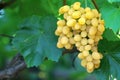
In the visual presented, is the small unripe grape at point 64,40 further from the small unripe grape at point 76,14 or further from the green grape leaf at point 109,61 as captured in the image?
the green grape leaf at point 109,61

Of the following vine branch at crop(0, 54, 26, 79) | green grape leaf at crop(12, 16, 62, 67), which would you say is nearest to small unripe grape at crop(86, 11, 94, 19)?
green grape leaf at crop(12, 16, 62, 67)

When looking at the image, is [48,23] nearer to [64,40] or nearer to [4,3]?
[64,40]

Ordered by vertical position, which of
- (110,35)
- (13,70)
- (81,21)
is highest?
(81,21)

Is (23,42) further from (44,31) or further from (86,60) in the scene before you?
(86,60)

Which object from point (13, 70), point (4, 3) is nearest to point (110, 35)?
point (13, 70)

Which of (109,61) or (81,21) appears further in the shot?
(109,61)

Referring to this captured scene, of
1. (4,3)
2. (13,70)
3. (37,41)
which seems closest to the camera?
(37,41)

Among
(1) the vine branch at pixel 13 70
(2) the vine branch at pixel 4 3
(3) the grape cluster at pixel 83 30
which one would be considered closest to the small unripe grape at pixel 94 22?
(3) the grape cluster at pixel 83 30
